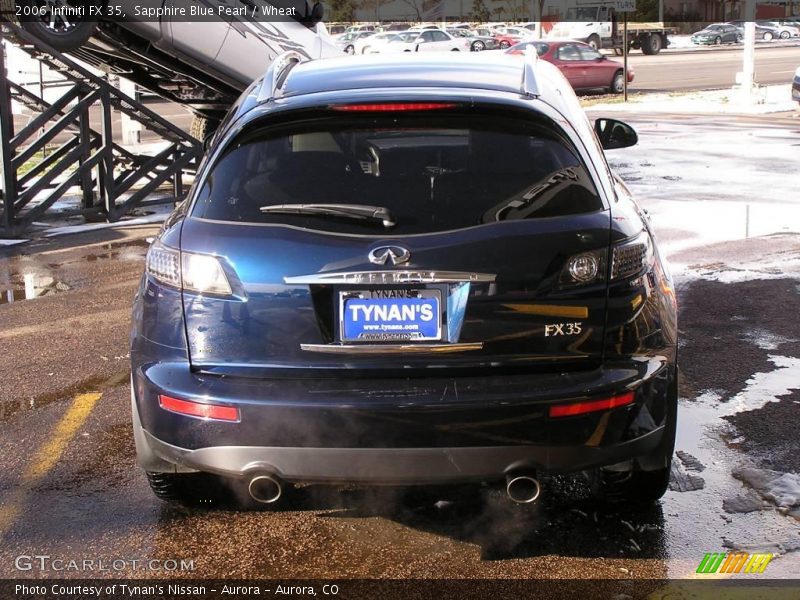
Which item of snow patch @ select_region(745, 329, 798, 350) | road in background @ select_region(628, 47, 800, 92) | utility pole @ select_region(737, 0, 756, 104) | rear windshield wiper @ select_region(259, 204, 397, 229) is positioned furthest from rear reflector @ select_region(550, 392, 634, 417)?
road in background @ select_region(628, 47, 800, 92)

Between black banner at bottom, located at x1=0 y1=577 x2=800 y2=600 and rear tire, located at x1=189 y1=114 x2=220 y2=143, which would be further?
rear tire, located at x1=189 y1=114 x2=220 y2=143

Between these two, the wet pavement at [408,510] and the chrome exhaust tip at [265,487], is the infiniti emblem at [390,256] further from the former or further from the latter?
the wet pavement at [408,510]

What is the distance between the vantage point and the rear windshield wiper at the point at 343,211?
11.4 feet

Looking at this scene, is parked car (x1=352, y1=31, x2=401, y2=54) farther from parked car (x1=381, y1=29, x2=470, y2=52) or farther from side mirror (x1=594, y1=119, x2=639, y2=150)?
side mirror (x1=594, y1=119, x2=639, y2=150)

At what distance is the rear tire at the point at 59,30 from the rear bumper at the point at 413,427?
7873 mm

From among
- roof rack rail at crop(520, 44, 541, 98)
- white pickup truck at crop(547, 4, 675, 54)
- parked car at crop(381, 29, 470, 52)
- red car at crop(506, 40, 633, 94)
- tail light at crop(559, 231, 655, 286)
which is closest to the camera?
tail light at crop(559, 231, 655, 286)

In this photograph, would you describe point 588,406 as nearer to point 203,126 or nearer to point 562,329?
point 562,329

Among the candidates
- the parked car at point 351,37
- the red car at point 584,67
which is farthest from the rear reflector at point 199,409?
the parked car at point 351,37

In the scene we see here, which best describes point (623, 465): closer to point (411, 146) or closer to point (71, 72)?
point (411, 146)

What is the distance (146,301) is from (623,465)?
5.96ft

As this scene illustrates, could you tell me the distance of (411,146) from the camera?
3742 millimetres

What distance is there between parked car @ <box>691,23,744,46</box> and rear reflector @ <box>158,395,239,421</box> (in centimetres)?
6106

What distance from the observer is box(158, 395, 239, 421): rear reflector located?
339cm

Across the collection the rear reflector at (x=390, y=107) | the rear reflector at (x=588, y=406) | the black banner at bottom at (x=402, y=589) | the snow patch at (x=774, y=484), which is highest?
the rear reflector at (x=390, y=107)
